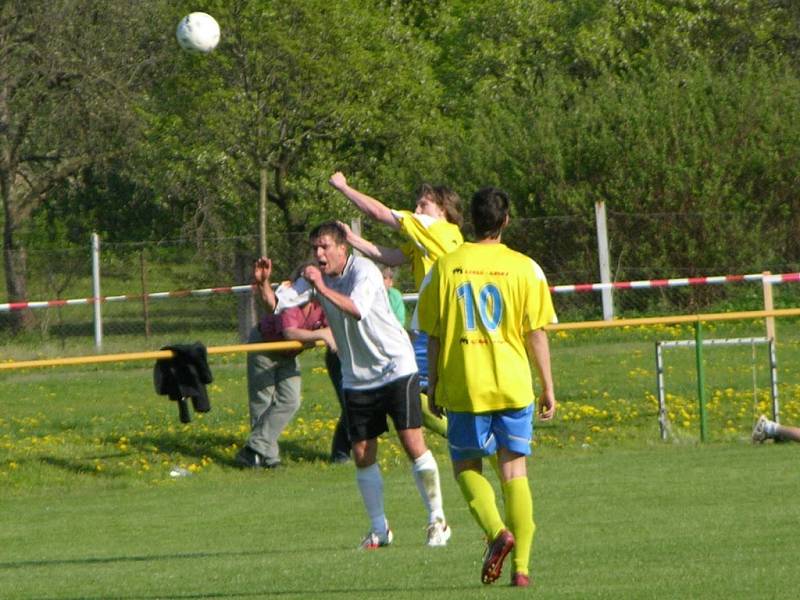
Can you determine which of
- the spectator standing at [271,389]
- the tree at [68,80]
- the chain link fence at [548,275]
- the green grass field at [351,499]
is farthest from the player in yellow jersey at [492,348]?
the tree at [68,80]

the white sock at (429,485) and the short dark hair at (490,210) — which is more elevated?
the short dark hair at (490,210)

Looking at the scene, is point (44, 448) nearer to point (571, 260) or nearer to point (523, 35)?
point (571, 260)

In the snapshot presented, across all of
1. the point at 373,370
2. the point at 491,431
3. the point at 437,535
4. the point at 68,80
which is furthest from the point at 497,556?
the point at 68,80

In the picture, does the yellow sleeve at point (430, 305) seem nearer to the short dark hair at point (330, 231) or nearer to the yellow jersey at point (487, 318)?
the yellow jersey at point (487, 318)

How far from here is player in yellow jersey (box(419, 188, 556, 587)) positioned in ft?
23.4

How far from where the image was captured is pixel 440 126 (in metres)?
A: 39.4

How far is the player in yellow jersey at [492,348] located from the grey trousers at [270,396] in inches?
294

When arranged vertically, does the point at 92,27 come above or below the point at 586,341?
above

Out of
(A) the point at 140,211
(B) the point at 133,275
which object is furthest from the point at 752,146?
(A) the point at 140,211

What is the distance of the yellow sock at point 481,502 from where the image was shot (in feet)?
23.3

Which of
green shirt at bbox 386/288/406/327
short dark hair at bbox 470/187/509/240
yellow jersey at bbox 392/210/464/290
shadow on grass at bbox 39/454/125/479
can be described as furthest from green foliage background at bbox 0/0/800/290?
short dark hair at bbox 470/187/509/240

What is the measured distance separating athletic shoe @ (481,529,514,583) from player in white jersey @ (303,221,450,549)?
81.8 inches

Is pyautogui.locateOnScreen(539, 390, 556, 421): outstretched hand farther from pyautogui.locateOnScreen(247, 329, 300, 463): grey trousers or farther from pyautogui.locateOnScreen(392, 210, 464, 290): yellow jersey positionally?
pyautogui.locateOnScreen(247, 329, 300, 463): grey trousers

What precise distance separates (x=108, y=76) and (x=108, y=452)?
22.3 metres
